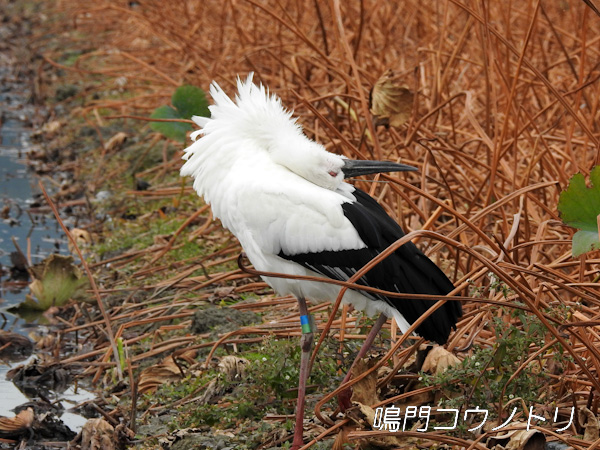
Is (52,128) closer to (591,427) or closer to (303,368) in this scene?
(303,368)

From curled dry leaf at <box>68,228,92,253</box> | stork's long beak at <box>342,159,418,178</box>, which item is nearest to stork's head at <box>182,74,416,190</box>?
stork's long beak at <box>342,159,418,178</box>

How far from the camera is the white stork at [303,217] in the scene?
10.7 feet

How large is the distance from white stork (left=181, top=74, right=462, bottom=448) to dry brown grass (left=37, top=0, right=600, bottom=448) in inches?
7.6

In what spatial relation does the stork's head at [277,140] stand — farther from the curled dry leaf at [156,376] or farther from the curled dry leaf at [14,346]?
the curled dry leaf at [14,346]

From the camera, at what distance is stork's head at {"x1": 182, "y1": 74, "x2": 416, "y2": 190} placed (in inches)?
133

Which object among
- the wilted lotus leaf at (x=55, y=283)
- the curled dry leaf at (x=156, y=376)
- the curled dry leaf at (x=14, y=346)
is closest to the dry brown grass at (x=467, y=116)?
the wilted lotus leaf at (x=55, y=283)

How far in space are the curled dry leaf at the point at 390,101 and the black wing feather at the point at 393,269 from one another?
116cm

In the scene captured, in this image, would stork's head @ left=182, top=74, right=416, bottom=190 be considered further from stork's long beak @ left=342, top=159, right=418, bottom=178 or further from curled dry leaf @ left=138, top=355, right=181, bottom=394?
curled dry leaf @ left=138, top=355, right=181, bottom=394

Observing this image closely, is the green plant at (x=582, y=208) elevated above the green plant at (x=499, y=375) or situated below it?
above

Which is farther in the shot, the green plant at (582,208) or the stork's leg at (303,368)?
the stork's leg at (303,368)

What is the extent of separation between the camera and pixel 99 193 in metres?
7.11

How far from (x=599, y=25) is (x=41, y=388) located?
225 inches

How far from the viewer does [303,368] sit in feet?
11.1

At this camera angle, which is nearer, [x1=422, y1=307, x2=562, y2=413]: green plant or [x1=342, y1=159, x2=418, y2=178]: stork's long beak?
[x1=422, y1=307, x2=562, y2=413]: green plant
